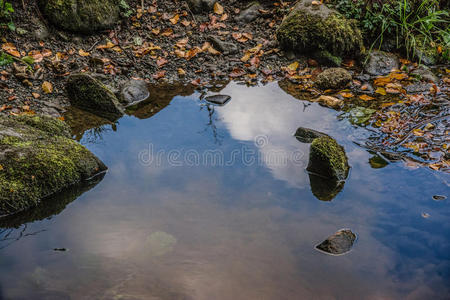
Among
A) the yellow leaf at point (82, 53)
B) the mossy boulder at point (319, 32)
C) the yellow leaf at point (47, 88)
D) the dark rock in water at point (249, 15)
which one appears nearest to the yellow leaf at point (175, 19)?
the dark rock in water at point (249, 15)

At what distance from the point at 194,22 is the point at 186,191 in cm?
431

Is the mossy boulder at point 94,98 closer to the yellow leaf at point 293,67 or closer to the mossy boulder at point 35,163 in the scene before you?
the mossy boulder at point 35,163

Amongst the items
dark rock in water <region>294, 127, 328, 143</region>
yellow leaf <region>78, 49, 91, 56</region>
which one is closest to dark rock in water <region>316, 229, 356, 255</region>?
dark rock in water <region>294, 127, 328, 143</region>

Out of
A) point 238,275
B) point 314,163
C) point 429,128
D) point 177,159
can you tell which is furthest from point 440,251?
point 177,159

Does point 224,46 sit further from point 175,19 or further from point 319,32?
point 319,32

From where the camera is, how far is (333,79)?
4.96 meters

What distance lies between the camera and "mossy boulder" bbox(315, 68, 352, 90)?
4.97 metres

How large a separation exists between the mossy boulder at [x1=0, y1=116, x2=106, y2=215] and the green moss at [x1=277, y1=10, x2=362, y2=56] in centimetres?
393

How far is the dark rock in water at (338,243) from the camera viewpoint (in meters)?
2.62

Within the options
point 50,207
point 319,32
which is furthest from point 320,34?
point 50,207

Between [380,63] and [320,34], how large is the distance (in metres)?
1.14

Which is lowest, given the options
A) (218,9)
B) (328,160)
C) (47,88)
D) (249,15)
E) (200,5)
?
(328,160)

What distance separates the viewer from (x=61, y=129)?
12.4 ft

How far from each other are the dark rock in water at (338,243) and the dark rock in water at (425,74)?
12.1 feet
